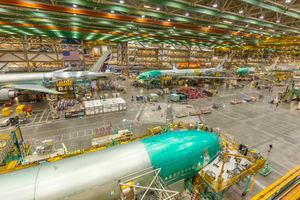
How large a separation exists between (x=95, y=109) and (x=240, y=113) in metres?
30.1

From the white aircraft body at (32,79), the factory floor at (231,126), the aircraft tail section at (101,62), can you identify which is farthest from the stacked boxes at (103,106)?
the aircraft tail section at (101,62)

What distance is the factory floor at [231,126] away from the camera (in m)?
17.2

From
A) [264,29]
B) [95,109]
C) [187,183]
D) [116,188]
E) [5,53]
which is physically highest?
[264,29]

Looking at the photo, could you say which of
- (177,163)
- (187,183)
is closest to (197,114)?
(187,183)

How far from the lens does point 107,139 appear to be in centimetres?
1714

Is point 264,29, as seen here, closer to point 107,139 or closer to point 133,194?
point 107,139

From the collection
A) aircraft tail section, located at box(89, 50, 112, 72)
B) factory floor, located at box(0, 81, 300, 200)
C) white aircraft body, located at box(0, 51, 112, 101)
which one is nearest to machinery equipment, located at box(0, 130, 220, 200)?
factory floor, located at box(0, 81, 300, 200)

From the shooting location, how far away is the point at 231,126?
2425cm

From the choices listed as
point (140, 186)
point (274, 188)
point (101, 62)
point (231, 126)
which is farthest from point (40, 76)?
point (274, 188)

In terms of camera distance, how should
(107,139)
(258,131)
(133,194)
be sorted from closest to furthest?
(133,194), (107,139), (258,131)

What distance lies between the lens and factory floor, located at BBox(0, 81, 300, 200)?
17.2 m

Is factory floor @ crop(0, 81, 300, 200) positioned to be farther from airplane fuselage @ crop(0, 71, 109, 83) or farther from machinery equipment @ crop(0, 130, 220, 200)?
airplane fuselage @ crop(0, 71, 109, 83)

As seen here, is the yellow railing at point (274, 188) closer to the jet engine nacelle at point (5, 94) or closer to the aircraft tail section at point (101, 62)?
the jet engine nacelle at point (5, 94)

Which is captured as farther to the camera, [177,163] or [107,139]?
[107,139]
